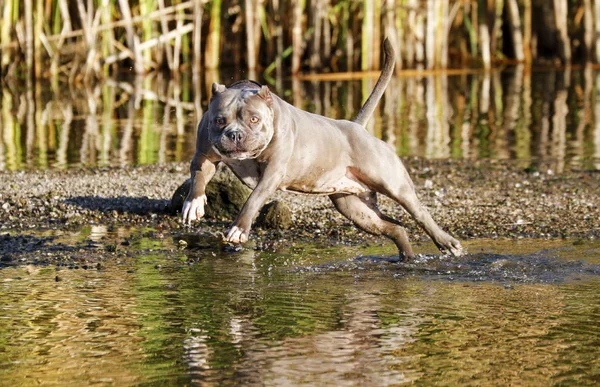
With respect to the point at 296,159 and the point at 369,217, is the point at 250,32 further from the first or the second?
the point at 296,159

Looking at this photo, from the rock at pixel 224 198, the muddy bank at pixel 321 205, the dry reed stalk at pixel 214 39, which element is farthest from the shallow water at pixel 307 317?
the dry reed stalk at pixel 214 39

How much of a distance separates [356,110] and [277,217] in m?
10.6

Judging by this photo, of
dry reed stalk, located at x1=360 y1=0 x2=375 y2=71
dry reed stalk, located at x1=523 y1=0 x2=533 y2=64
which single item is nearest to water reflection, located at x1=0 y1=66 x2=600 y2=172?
dry reed stalk, located at x1=360 y1=0 x2=375 y2=71

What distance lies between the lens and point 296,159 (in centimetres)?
824

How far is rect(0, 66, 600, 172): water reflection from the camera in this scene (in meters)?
15.4

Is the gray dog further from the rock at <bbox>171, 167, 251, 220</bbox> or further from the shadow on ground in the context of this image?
the shadow on ground

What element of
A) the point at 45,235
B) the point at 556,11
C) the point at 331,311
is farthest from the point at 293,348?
the point at 556,11

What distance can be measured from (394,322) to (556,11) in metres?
23.1

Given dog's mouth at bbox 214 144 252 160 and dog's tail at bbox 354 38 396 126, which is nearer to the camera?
dog's mouth at bbox 214 144 252 160

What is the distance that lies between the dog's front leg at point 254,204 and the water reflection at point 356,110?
651 centimetres

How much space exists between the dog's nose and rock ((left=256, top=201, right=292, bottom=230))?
9.11 ft

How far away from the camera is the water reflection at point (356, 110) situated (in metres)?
15.4

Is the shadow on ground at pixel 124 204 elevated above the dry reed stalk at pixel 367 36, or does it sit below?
below

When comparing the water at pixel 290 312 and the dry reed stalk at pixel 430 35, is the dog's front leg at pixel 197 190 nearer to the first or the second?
the water at pixel 290 312
